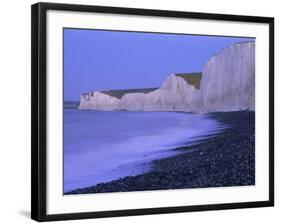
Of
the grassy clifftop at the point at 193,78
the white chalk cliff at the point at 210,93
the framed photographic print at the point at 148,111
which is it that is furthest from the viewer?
the grassy clifftop at the point at 193,78

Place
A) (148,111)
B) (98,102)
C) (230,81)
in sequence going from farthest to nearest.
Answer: (230,81)
(148,111)
(98,102)

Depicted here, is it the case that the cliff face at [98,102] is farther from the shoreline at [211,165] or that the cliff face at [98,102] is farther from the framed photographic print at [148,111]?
the shoreline at [211,165]

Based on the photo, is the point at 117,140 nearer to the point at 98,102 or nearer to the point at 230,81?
the point at 98,102

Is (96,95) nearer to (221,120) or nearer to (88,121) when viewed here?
(88,121)

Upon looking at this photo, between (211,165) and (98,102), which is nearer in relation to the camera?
(98,102)

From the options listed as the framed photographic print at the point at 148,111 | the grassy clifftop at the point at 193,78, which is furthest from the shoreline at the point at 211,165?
the grassy clifftop at the point at 193,78

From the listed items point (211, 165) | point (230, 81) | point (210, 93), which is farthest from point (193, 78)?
point (211, 165)

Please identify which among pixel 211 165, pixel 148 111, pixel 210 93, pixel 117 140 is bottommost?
pixel 211 165

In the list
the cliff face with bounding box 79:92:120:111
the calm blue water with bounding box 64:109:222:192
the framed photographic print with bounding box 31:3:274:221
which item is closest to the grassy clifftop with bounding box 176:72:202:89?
A: the framed photographic print with bounding box 31:3:274:221
